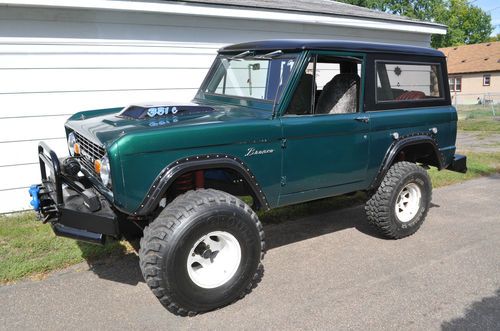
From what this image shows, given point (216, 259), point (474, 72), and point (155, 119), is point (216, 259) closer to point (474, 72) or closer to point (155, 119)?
point (155, 119)

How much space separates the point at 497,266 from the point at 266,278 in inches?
84.7

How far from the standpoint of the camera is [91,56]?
5922 mm

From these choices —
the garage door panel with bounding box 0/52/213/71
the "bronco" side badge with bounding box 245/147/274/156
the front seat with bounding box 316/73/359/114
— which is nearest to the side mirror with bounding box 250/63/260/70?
the front seat with bounding box 316/73/359/114

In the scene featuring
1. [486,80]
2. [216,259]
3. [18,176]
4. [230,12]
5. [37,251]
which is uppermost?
[230,12]

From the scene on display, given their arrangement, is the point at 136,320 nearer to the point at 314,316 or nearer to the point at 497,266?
the point at 314,316

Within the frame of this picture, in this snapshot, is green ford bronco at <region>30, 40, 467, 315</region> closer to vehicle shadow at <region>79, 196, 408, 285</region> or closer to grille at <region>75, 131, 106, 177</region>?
grille at <region>75, 131, 106, 177</region>

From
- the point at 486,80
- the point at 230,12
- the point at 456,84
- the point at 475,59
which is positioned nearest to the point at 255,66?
the point at 230,12

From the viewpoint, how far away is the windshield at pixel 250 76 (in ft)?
12.0

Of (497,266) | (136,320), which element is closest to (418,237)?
(497,266)

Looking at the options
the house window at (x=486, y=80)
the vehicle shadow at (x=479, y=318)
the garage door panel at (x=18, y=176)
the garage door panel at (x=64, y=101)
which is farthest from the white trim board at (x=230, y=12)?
the house window at (x=486, y=80)

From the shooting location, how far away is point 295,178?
3646mm

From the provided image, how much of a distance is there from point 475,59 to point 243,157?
42.5m

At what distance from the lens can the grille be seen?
10.3 ft

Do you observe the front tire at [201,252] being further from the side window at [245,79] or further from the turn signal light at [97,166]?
the side window at [245,79]
